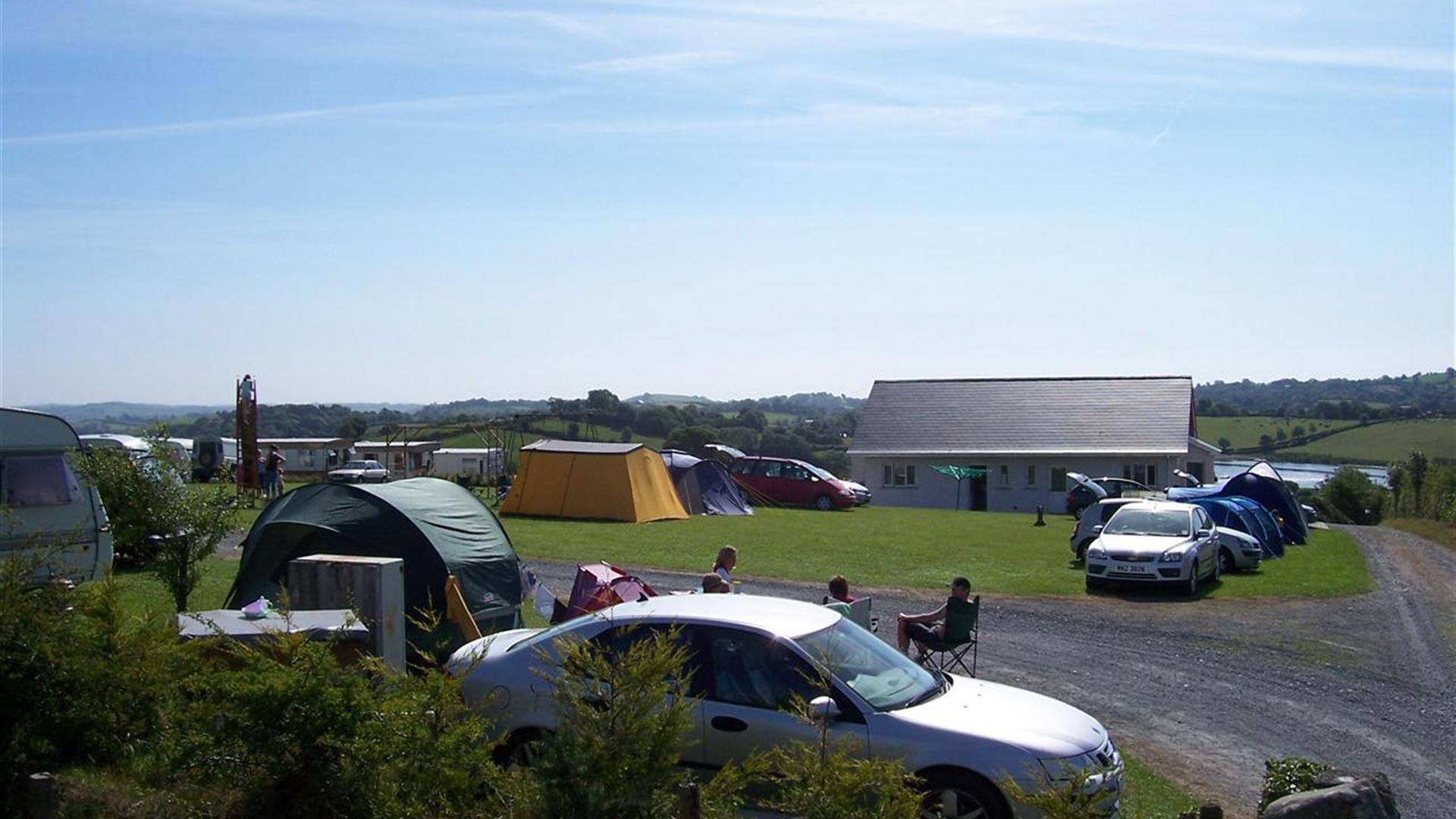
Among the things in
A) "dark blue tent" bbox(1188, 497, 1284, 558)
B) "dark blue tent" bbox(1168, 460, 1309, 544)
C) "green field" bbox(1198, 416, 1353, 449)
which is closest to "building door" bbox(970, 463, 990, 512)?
"dark blue tent" bbox(1168, 460, 1309, 544)

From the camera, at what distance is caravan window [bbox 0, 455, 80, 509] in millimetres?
12844

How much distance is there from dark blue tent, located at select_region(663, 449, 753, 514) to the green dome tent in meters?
18.3

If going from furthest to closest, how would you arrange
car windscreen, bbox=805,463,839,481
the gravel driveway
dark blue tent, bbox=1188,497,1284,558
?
car windscreen, bbox=805,463,839,481
dark blue tent, bbox=1188,497,1284,558
the gravel driveway

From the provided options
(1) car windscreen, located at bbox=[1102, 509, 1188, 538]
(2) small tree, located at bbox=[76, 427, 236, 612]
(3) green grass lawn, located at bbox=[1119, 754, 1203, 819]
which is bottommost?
(3) green grass lawn, located at bbox=[1119, 754, 1203, 819]

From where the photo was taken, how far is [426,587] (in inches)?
484

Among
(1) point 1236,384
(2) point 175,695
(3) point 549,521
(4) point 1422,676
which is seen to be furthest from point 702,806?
(1) point 1236,384

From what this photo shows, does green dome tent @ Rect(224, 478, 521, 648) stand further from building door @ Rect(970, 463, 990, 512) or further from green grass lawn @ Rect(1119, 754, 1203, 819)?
building door @ Rect(970, 463, 990, 512)

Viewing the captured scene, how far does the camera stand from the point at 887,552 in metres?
23.6

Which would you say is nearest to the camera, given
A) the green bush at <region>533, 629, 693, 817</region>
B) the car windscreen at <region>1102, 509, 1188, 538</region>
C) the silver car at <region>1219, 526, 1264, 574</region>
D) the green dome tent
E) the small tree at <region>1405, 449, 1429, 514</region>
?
the green bush at <region>533, 629, 693, 817</region>

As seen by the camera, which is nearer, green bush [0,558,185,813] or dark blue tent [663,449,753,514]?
green bush [0,558,185,813]

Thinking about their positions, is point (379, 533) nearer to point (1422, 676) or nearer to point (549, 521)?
point (1422, 676)

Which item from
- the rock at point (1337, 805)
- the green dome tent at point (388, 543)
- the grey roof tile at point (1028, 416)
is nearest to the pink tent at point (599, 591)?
the green dome tent at point (388, 543)

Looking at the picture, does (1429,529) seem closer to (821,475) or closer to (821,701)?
(821,475)

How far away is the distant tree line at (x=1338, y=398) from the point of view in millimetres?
92562
